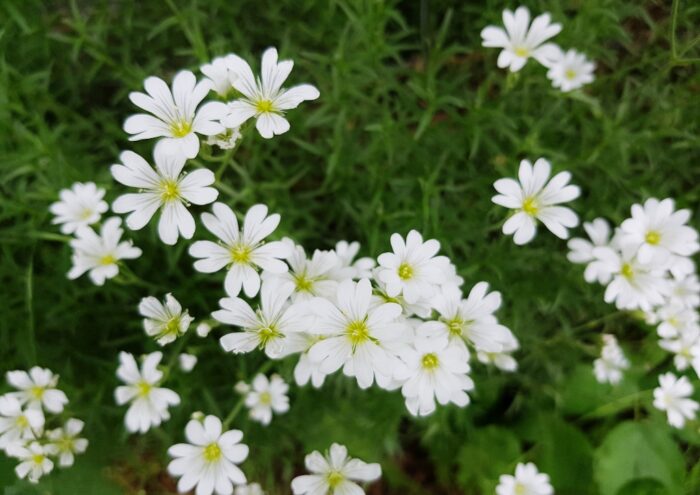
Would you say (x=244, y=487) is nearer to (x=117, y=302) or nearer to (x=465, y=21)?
(x=117, y=302)

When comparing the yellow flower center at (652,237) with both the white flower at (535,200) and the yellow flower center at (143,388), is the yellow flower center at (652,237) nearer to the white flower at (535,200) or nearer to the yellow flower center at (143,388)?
the white flower at (535,200)

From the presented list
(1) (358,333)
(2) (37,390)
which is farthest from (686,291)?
(2) (37,390)

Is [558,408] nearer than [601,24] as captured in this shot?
No

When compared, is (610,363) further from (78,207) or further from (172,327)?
(78,207)

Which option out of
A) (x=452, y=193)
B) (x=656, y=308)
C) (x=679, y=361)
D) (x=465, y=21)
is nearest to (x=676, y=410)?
(x=679, y=361)

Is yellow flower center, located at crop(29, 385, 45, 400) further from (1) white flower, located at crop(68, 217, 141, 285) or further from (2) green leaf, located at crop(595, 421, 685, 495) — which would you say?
(2) green leaf, located at crop(595, 421, 685, 495)

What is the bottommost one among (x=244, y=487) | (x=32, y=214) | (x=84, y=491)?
(x=84, y=491)

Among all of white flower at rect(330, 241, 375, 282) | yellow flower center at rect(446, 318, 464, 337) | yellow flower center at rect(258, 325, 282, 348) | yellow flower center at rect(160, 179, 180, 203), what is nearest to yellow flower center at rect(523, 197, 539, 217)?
yellow flower center at rect(446, 318, 464, 337)
